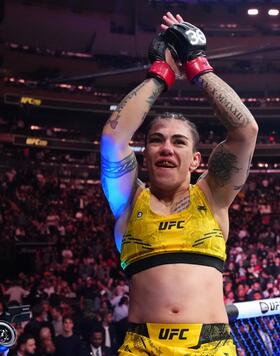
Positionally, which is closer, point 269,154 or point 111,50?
point 269,154

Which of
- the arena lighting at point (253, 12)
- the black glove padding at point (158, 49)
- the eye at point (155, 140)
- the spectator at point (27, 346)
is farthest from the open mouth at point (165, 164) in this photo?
the arena lighting at point (253, 12)

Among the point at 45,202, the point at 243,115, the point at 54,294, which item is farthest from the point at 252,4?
the point at 243,115

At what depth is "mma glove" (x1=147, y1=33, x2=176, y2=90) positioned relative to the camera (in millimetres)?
2498

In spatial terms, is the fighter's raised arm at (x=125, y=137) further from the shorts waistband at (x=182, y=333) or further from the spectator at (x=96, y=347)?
the spectator at (x=96, y=347)

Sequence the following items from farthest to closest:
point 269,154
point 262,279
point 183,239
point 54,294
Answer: point 269,154
point 262,279
point 54,294
point 183,239

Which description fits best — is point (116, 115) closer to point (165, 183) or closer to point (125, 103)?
point (125, 103)

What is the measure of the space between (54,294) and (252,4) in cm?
2274

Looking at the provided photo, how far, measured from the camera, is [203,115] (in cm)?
2753

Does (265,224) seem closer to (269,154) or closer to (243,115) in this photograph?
(269,154)

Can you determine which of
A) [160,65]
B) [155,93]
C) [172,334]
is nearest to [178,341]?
[172,334]

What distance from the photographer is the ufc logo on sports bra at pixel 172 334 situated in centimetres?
209

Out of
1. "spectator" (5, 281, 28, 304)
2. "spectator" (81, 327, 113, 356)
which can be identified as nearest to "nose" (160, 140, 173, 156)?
"spectator" (81, 327, 113, 356)

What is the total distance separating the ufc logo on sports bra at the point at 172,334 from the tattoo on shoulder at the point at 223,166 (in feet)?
2.11

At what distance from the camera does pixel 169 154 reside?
7.61 feet
